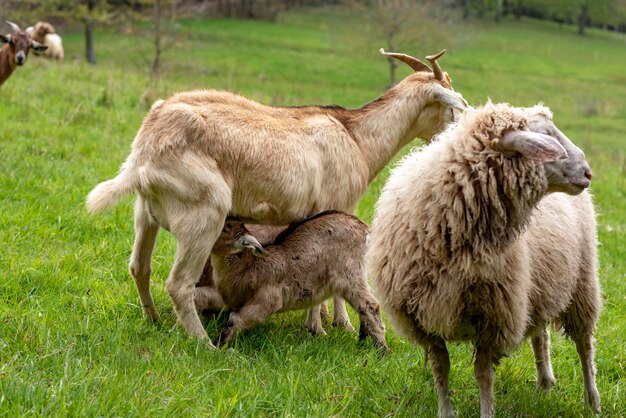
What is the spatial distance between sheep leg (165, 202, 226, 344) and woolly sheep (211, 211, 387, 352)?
29 cm

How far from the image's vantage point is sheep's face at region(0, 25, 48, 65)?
9805mm

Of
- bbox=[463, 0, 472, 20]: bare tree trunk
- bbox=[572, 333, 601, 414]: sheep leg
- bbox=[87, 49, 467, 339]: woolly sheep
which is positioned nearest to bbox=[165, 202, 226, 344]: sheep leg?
bbox=[87, 49, 467, 339]: woolly sheep

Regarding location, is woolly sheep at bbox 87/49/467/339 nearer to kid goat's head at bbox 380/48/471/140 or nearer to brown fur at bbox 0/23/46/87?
kid goat's head at bbox 380/48/471/140

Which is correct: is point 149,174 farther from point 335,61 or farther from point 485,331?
point 335,61

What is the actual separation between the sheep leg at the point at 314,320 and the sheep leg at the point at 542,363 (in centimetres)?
148

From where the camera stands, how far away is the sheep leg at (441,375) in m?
4.24

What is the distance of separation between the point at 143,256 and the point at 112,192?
0.54 m

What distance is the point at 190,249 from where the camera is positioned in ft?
15.8

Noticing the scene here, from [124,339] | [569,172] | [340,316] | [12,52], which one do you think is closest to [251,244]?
[124,339]

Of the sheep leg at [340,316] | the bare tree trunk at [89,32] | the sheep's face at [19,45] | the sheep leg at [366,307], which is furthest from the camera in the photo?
the bare tree trunk at [89,32]

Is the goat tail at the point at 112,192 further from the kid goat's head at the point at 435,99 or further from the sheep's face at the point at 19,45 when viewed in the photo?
the sheep's face at the point at 19,45

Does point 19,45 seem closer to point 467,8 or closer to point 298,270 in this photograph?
point 298,270

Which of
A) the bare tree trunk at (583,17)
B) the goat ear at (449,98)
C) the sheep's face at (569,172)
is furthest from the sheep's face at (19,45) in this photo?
the bare tree trunk at (583,17)

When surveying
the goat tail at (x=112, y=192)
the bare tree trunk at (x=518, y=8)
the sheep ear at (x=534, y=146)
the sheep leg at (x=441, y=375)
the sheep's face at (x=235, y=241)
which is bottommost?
the bare tree trunk at (x=518, y=8)
